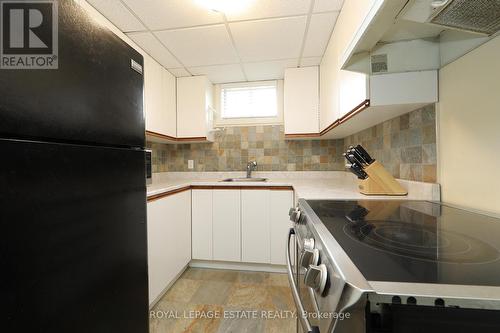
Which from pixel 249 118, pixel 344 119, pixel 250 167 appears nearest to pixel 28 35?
pixel 344 119

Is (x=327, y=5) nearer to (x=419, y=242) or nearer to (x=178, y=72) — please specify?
(x=419, y=242)

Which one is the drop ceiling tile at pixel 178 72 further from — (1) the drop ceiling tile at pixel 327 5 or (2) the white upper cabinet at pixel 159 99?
(1) the drop ceiling tile at pixel 327 5

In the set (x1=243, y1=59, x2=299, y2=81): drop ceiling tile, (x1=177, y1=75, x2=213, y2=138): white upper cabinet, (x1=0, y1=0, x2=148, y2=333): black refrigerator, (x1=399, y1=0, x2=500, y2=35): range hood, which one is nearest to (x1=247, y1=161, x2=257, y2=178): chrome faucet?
(x1=177, y1=75, x2=213, y2=138): white upper cabinet

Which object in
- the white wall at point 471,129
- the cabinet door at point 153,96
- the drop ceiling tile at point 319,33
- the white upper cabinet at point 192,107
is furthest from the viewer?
the white upper cabinet at point 192,107

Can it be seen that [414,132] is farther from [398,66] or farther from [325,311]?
[325,311]

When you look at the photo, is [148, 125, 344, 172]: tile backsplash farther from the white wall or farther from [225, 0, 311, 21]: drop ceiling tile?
the white wall

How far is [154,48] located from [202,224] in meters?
1.57

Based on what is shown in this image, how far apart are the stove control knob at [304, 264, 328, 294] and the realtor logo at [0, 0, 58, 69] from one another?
0.75 m

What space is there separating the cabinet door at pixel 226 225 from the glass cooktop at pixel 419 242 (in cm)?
120

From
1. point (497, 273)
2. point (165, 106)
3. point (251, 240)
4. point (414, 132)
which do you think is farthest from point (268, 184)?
point (497, 273)

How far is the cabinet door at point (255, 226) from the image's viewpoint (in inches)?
76.2

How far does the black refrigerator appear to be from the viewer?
447mm

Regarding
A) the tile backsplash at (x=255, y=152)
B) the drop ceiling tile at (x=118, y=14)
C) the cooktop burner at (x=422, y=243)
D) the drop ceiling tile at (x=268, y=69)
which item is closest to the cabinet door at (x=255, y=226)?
the tile backsplash at (x=255, y=152)

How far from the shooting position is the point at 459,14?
23.4 inches
